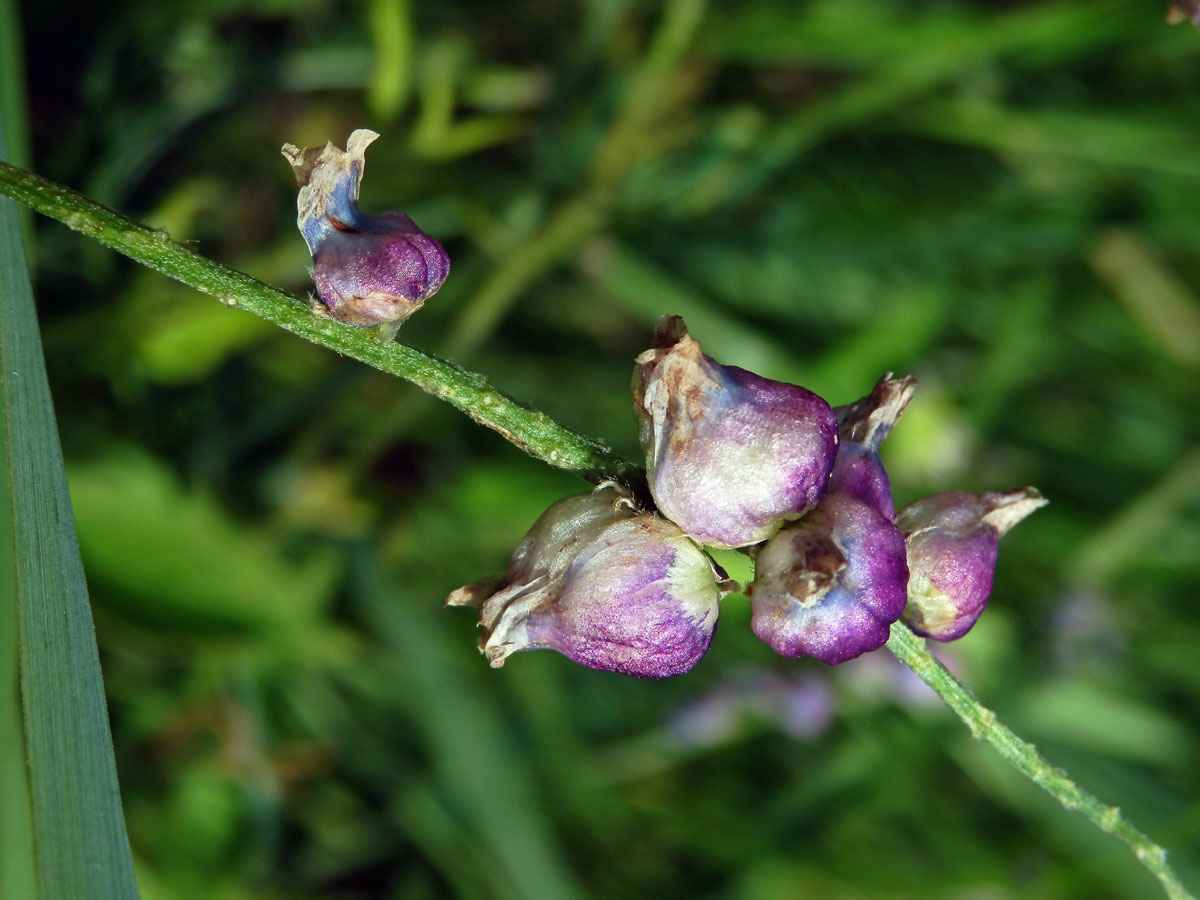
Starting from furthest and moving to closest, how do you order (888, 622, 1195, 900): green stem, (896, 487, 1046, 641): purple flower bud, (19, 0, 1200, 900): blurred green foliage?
(19, 0, 1200, 900): blurred green foliage
(896, 487, 1046, 641): purple flower bud
(888, 622, 1195, 900): green stem

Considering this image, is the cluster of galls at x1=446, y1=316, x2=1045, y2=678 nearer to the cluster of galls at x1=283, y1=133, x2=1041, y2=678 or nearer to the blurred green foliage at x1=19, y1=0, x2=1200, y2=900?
the cluster of galls at x1=283, y1=133, x2=1041, y2=678

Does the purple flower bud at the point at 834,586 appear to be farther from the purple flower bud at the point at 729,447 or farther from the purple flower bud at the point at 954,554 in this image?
the purple flower bud at the point at 954,554

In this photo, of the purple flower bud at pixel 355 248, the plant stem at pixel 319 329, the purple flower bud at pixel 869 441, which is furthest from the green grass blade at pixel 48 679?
the purple flower bud at pixel 869 441

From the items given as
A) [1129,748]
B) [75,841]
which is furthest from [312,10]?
[1129,748]

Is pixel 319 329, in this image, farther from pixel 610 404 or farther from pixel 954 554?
pixel 610 404

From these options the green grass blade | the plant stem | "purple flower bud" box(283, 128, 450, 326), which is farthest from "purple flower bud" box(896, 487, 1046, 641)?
the green grass blade

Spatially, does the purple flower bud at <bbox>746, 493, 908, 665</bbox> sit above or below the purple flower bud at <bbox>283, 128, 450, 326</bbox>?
below
